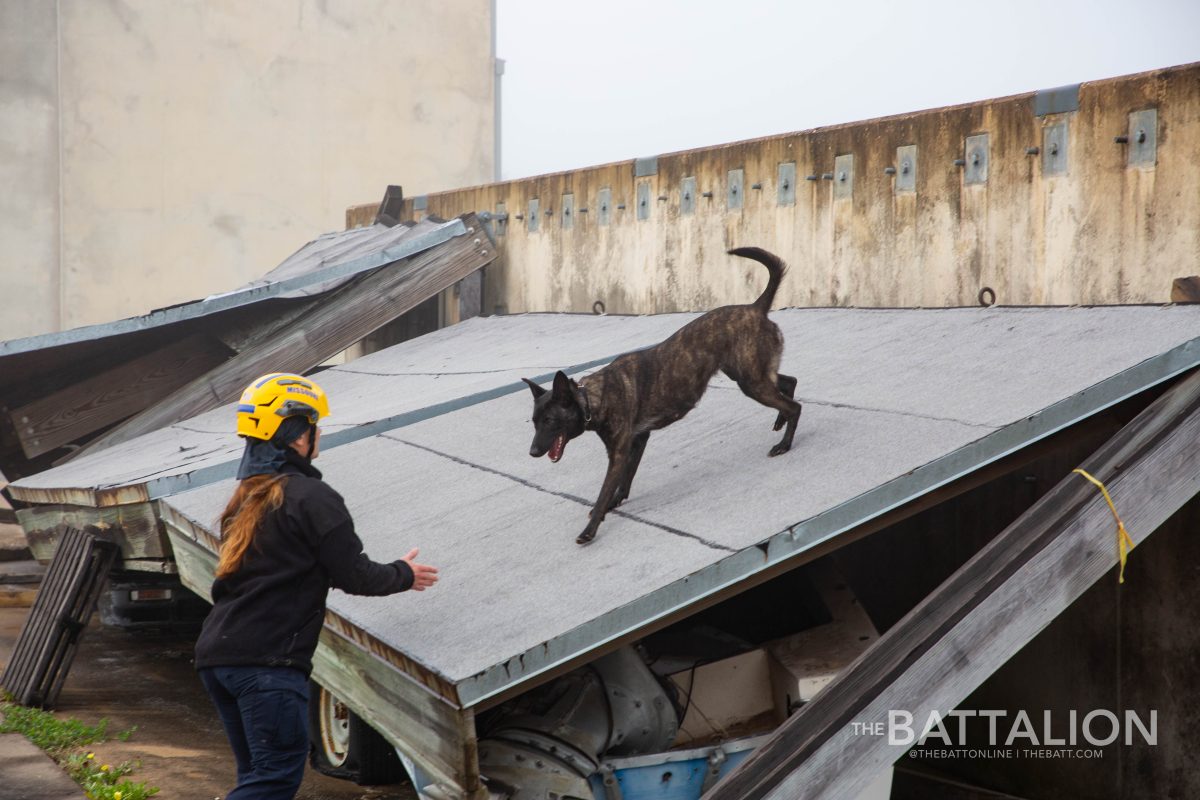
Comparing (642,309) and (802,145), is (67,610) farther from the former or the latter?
(802,145)

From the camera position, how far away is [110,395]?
9.98 metres

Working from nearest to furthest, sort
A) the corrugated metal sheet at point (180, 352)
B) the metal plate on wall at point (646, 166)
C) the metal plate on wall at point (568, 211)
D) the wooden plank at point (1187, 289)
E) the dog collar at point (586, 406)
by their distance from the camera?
the dog collar at point (586, 406), the wooden plank at point (1187, 289), the metal plate on wall at point (646, 166), the corrugated metal sheet at point (180, 352), the metal plate on wall at point (568, 211)

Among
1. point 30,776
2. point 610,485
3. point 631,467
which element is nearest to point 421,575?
point 610,485

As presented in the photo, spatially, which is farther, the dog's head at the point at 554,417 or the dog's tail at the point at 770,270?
the dog's tail at the point at 770,270

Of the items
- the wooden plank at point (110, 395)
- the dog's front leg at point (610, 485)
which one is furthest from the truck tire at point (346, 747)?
the wooden plank at point (110, 395)

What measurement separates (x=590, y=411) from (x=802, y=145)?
383 centimetres

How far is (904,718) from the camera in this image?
159 inches

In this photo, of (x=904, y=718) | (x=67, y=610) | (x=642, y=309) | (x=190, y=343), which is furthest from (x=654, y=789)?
(x=190, y=343)

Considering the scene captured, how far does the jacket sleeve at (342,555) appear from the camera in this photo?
3.95 meters

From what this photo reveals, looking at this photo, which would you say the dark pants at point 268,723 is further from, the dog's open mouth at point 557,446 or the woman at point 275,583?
the dog's open mouth at point 557,446

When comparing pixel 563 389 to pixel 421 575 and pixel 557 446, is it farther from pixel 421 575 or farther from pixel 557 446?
pixel 421 575

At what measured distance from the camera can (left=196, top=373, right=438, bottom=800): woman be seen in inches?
155

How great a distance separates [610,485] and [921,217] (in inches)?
129

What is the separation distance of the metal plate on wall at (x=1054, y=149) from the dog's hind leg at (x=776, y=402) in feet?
7.42
